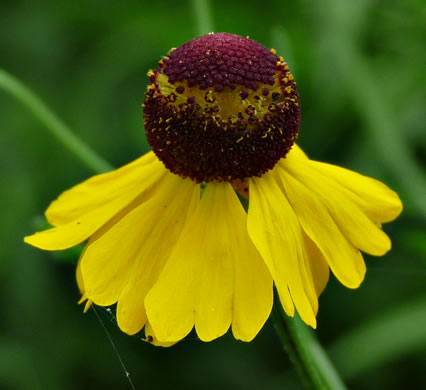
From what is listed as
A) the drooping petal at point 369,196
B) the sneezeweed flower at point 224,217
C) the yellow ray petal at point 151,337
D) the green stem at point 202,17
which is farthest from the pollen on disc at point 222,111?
the green stem at point 202,17

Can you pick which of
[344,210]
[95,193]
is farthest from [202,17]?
[344,210]

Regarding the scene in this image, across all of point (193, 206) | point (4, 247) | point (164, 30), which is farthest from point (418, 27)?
point (4, 247)

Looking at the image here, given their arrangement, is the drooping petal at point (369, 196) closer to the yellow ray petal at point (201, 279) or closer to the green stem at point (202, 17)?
the yellow ray petal at point (201, 279)

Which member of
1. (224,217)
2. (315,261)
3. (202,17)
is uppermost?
(202,17)

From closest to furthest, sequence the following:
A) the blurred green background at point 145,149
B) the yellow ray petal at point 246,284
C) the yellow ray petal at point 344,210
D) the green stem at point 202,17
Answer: the yellow ray petal at point 246,284 → the yellow ray petal at point 344,210 → the green stem at point 202,17 → the blurred green background at point 145,149

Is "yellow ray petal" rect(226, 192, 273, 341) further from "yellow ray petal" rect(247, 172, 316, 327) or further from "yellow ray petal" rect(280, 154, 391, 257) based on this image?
"yellow ray petal" rect(280, 154, 391, 257)

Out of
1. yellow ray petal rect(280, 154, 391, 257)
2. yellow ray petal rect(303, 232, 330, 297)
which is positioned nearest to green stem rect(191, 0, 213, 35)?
yellow ray petal rect(280, 154, 391, 257)

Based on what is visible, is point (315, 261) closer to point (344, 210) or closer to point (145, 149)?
point (344, 210)
